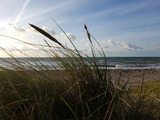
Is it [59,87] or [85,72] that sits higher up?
[85,72]

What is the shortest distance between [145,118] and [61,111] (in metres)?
0.72

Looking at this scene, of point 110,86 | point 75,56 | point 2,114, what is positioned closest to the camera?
point 2,114

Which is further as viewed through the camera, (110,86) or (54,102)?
(110,86)

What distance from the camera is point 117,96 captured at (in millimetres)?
1730

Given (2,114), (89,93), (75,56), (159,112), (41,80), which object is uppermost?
(75,56)

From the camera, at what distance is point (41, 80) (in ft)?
5.94

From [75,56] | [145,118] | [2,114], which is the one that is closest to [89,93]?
[75,56]

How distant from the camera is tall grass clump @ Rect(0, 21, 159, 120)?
162cm

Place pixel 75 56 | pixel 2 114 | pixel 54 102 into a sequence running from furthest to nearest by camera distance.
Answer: pixel 75 56 → pixel 54 102 → pixel 2 114

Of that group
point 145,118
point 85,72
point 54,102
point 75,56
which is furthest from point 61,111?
point 145,118

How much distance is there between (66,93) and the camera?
1.71 m

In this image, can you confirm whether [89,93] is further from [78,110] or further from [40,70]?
[40,70]

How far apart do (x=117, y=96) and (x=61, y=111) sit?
0.47m

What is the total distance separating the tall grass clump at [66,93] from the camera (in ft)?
5.31
